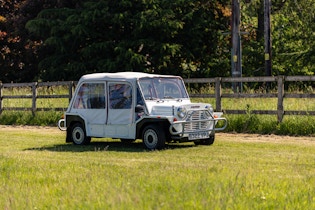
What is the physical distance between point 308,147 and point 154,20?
2236cm

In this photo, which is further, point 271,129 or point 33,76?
point 33,76

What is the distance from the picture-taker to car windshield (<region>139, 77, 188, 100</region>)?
15.1 m

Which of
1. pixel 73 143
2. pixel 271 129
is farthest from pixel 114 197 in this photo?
pixel 271 129

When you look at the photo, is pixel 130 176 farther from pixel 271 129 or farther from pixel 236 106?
pixel 236 106

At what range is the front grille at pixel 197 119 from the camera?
14.5 m

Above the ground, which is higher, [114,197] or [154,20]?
[154,20]

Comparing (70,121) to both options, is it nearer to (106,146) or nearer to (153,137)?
(106,146)

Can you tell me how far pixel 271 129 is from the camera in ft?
61.0

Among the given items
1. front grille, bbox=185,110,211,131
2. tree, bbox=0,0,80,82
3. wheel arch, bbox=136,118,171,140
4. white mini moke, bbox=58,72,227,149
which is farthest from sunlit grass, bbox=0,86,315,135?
tree, bbox=0,0,80,82

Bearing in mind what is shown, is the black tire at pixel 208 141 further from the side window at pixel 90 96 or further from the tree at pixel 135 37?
the tree at pixel 135 37

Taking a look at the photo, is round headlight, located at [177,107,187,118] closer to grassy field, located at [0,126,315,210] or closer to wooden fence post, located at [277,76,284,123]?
grassy field, located at [0,126,315,210]

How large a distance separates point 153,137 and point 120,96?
4.83 ft

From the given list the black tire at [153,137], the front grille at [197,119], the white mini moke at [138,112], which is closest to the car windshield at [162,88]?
the white mini moke at [138,112]

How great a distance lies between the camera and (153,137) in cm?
1440
